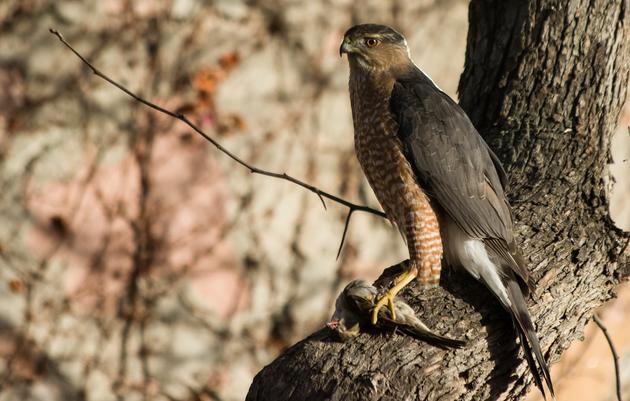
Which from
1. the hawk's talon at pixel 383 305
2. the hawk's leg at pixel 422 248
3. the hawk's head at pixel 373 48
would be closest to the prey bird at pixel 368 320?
the hawk's talon at pixel 383 305

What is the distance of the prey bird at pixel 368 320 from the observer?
10.5ft

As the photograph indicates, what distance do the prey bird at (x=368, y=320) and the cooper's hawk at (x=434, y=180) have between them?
25cm

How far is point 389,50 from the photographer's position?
4.31 meters

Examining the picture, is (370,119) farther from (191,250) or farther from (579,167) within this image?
(191,250)

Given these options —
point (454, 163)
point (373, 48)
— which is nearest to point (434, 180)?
point (454, 163)

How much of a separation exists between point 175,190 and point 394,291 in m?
3.17

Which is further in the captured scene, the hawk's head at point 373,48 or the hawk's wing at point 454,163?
the hawk's head at point 373,48

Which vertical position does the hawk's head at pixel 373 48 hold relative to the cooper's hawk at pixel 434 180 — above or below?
above

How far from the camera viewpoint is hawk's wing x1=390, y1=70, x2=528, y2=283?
12.6ft

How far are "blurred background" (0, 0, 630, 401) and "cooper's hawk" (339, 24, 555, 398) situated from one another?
236 cm

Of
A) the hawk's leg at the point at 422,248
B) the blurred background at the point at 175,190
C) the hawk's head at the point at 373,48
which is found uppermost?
the blurred background at the point at 175,190

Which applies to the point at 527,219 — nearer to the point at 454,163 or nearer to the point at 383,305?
the point at 454,163

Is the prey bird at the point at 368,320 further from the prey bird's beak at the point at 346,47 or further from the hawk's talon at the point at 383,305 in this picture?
the prey bird's beak at the point at 346,47

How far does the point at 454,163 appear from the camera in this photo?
3.90 meters
